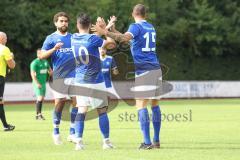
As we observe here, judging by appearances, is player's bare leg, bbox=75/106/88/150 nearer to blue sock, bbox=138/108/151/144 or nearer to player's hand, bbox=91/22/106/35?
blue sock, bbox=138/108/151/144

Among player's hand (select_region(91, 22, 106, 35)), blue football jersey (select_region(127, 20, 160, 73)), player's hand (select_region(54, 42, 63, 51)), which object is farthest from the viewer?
player's hand (select_region(54, 42, 63, 51))

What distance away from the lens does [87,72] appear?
12.7 meters

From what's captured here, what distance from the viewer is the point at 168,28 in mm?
51844

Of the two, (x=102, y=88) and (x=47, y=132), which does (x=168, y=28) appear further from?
(x=102, y=88)

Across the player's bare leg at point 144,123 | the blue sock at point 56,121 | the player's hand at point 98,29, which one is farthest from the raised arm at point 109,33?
the blue sock at point 56,121

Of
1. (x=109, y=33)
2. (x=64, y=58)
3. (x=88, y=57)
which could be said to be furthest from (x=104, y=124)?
(x=64, y=58)

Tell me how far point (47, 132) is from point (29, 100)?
23498 mm

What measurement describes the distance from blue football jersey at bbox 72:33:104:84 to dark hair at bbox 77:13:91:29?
0.19 metres

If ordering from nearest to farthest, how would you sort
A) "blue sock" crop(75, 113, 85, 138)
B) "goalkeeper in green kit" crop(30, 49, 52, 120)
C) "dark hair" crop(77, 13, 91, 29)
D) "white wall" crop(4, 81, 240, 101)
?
"dark hair" crop(77, 13, 91, 29) → "blue sock" crop(75, 113, 85, 138) → "goalkeeper in green kit" crop(30, 49, 52, 120) → "white wall" crop(4, 81, 240, 101)

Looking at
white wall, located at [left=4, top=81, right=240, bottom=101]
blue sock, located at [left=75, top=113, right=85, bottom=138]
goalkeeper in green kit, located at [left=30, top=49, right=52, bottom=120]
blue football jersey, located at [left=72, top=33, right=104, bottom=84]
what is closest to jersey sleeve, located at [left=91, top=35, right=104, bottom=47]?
blue football jersey, located at [left=72, top=33, right=104, bottom=84]

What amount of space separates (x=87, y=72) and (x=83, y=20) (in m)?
0.93

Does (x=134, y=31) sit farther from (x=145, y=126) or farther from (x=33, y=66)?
(x=33, y=66)

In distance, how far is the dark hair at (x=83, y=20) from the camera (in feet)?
41.1

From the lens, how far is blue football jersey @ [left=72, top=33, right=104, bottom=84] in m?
12.7
